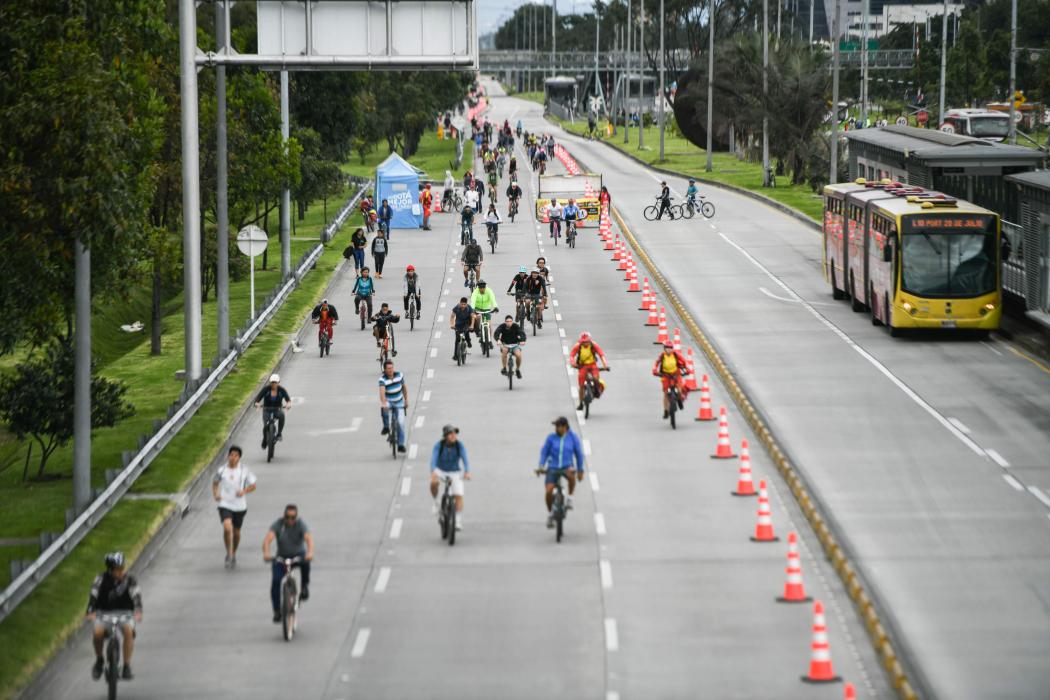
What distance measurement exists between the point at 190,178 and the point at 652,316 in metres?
13.4

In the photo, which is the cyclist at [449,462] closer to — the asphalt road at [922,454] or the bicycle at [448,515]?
the bicycle at [448,515]

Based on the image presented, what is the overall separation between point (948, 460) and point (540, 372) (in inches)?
438

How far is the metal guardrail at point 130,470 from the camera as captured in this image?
19688 millimetres

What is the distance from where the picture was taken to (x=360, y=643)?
1805 cm

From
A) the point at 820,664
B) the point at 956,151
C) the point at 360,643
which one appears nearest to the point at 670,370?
the point at 360,643

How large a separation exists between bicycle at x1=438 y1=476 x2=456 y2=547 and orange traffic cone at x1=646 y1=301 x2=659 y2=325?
2026 centimetres

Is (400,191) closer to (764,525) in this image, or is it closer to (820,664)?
(764,525)

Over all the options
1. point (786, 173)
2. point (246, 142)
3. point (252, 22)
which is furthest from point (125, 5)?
point (786, 173)

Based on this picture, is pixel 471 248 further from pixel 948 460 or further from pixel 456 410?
pixel 948 460

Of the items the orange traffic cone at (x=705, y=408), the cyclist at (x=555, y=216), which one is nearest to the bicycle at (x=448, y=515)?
the orange traffic cone at (x=705, y=408)

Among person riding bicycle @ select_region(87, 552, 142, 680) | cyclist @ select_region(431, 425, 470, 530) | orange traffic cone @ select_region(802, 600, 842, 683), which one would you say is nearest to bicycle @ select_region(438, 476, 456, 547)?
cyclist @ select_region(431, 425, 470, 530)

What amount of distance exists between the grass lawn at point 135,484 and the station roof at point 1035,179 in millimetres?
15851

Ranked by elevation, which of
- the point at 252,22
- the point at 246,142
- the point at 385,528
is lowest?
the point at 385,528

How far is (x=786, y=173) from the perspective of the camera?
92438 mm
